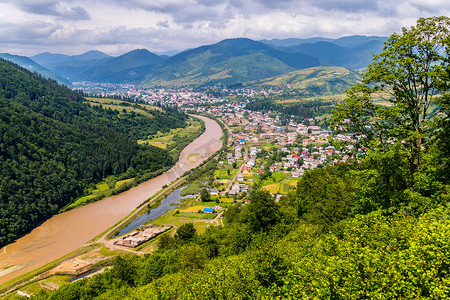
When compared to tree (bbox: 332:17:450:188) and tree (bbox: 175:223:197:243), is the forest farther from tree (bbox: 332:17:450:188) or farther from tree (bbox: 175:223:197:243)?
tree (bbox: 175:223:197:243)

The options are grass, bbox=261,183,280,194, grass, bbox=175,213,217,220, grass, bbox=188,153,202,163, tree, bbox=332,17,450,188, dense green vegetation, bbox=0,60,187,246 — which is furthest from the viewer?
grass, bbox=188,153,202,163

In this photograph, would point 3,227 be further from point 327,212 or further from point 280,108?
point 280,108

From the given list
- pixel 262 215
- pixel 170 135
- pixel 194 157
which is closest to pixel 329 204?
pixel 262 215

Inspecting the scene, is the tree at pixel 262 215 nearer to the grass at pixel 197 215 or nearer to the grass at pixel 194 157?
the grass at pixel 197 215

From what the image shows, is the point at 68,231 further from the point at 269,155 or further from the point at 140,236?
the point at 269,155

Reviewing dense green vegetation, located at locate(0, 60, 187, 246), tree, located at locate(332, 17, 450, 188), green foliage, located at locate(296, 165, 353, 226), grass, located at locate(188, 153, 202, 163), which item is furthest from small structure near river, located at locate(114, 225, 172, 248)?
tree, located at locate(332, 17, 450, 188)

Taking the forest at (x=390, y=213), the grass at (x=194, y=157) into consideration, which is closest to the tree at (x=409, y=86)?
the forest at (x=390, y=213)
